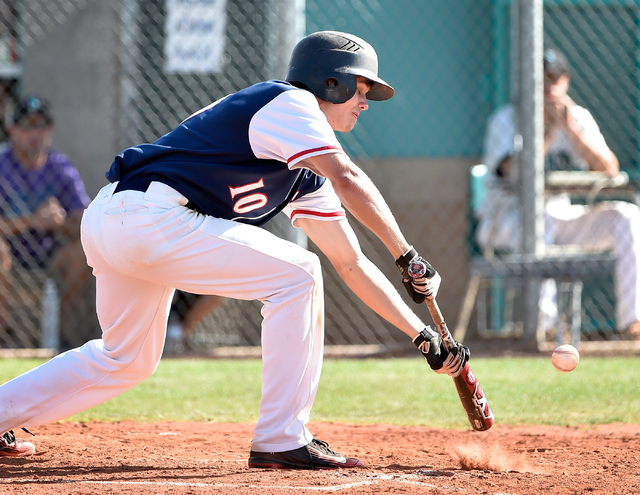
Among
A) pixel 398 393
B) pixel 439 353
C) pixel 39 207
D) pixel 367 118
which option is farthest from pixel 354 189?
pixel 367 118

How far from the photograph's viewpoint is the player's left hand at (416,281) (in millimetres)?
3156

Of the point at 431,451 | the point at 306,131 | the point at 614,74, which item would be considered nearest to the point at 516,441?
the point at 431,451

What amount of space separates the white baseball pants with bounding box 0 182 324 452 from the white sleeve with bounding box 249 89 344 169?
316 mm

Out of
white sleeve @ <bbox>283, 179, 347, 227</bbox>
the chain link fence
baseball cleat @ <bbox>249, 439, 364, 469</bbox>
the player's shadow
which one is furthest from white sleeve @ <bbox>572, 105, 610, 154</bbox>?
the player's shadow

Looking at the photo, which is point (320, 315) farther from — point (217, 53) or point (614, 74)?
point (614, 74)

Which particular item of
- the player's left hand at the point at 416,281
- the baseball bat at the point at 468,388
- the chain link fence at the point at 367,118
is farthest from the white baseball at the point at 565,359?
the chain link fence at the point at 367,118

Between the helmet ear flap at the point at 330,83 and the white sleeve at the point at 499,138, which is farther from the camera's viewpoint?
the white sleeve at the point at 499,138

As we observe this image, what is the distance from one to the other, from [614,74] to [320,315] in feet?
19.9

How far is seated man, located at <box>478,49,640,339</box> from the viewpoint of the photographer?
6660 millimetres

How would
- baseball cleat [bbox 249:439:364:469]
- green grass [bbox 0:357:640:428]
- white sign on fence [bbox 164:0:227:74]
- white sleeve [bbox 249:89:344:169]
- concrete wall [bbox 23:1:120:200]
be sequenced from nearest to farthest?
white sleeve [bbox 249:89:344:169] < baseball cleat [bbox 249:439:364:469] < green grass [bbox 0:357:640:428] < white sign on fence [bbox 164:0:227:74] < concrete wall [bbox 23:1:120:200]

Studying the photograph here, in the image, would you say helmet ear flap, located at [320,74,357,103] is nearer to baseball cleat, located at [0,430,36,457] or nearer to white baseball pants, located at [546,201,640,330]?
baseball cleat, located at [0,430,36,457]

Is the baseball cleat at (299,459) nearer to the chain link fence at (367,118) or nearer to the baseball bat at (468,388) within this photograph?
the baseball bat at (468,388)

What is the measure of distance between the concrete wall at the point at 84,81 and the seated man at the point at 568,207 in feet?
10.8

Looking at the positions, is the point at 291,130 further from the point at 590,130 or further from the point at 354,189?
the point at 590,130
